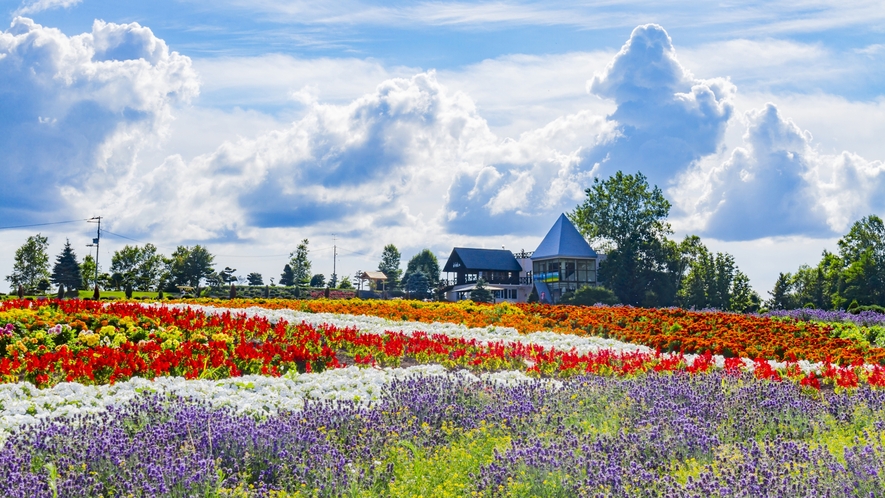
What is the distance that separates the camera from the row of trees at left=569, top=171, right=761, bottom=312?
163ft

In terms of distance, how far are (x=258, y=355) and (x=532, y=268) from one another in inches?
1943

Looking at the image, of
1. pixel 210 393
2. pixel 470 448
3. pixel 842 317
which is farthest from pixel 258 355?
pixel 842 317

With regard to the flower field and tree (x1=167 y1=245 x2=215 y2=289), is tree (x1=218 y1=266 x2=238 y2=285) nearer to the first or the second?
tree (x1=167 y1=245 x2=215 y2=289)

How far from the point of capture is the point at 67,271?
6072 centimetres

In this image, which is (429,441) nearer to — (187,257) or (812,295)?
(812,295)

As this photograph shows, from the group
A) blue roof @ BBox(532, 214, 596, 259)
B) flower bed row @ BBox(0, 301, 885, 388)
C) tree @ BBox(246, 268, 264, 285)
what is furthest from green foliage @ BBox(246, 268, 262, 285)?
flower bed row @ BBox(0, 301, 885, 388)

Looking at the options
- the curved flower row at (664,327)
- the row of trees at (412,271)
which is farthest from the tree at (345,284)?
the curved flower row at (664,327)

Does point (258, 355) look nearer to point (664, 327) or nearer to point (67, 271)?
point (664, 327)

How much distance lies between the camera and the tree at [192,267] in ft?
220

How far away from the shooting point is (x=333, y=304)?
2414 cm

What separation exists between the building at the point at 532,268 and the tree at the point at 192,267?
21.8m

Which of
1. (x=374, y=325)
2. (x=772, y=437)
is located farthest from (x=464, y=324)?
(x=772, y=437)

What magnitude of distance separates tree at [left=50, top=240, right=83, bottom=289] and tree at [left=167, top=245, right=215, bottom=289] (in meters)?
7.71

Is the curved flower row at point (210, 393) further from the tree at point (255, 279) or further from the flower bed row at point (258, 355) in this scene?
the tree at point (255, 279)
